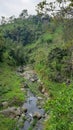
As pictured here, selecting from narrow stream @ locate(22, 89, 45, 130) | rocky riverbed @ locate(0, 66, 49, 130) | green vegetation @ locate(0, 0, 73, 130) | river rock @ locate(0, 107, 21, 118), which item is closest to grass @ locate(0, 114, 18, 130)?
green vegetation @ locate(0, 0, 73, 130)

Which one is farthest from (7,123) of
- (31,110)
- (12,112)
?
(31,110)

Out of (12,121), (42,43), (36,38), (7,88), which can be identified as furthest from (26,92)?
(36,38)

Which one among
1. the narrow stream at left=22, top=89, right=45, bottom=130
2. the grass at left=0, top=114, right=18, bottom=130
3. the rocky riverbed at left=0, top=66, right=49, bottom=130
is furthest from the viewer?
the rocky riverbed at left=0, top=66, right=49, bottom=130

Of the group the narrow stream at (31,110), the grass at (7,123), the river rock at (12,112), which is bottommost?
the narrow stream at (31,110)

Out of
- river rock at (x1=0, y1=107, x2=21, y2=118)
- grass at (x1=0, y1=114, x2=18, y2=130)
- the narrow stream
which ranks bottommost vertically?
the narrow stream

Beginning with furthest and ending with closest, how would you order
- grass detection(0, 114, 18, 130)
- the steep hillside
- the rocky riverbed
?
the rocky riverbed → grass detection(0, 114, 18, 130) → the steep hillside

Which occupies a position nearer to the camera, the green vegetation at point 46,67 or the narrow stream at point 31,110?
the green vegetation at point 46,67

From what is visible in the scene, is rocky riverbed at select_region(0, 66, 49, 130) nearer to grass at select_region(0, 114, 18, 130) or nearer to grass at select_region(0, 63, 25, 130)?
grass at select_region(0, 114, 18, 130)

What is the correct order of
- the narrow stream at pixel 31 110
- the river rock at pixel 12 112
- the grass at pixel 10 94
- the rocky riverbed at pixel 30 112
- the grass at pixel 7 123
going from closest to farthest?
1. the grass at pixel 7 123
2. the grass at pixel 10 94
3. the narrow stream at pixel 31 110
4. the rocky riverbed at pixel 30 112
5. the river rock at pixel 12 112

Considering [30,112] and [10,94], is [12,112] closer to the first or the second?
[30,112]

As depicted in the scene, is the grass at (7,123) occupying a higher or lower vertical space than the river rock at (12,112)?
higher

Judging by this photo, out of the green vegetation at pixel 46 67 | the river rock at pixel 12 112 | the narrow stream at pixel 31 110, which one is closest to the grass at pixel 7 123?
the green vegetation at pixel 46 67

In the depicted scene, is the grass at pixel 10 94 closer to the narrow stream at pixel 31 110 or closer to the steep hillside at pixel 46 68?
the steep hillside at pixel 46 68

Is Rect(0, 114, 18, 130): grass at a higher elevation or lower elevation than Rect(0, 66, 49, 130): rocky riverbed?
higher
